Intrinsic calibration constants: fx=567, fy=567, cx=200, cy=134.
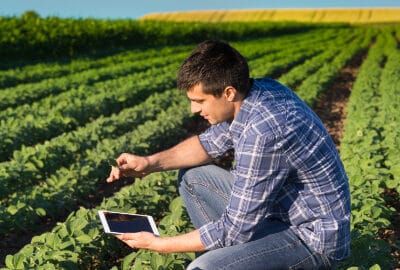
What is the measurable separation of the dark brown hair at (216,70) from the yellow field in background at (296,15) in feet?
243

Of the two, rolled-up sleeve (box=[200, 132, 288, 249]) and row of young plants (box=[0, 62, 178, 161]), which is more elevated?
rolled-up sleeve (box=[200, 132, 288, 249])

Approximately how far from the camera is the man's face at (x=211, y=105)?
2.70 meters

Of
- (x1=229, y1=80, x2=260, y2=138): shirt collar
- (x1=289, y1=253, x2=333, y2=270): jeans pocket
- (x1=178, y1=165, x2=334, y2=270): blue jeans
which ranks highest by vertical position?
(x1=229, y1=80, x2=260, y2=138): shirt collar

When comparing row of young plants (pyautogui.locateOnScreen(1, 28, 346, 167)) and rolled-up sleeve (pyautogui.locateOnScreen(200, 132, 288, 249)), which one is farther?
row of young plants (pyautogui.locateOnScreen(1, 28, 346, 167))

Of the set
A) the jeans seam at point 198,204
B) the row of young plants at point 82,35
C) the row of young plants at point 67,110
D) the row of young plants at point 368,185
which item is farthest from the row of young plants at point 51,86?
the jeans seam at point 198,204

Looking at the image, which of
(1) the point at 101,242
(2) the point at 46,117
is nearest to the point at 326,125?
(2) the point at 46,117

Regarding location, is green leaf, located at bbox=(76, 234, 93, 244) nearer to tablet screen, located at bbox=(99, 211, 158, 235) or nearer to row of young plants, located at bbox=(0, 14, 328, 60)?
tablet screen, located at bbox=(99, 211, 158, 235)

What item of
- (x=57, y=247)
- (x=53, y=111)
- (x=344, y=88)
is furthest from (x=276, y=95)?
(x=344, y=88)

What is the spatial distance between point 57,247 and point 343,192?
1.76 m

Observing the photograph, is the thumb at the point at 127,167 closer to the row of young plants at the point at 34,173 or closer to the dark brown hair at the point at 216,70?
the dark brown hair at the point at 216,70

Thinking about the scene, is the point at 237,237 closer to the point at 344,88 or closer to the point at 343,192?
the point at 343,192

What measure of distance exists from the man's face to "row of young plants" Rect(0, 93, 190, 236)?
104 inches

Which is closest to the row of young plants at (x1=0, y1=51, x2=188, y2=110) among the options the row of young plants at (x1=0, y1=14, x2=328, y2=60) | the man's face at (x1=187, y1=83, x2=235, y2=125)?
the row of young plants at (x1=0, y1=14, x2=328, y2=60)

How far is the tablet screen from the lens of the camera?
118 inches
